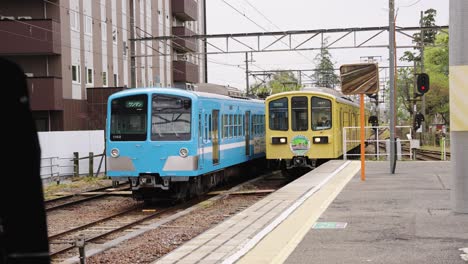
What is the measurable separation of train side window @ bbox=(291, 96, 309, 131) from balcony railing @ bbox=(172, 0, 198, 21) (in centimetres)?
2809

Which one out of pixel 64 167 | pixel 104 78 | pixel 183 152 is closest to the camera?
pixel 183 152

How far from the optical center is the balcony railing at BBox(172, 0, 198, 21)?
164 ft

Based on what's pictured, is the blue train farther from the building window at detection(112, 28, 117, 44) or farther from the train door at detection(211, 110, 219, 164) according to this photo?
the building window at detection(112, 28, 117, 44)

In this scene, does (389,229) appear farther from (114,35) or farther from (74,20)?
(114,35)

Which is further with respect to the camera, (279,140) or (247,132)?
(247,132)

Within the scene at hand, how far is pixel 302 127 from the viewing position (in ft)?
77.2

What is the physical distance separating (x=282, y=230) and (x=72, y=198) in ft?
37.1

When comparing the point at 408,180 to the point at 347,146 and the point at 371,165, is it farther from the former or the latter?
the point at 347,146

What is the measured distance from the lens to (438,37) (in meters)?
61.4

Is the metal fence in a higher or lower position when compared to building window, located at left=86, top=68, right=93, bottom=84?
lower

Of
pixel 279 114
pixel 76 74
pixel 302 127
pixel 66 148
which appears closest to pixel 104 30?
pixel 76 74

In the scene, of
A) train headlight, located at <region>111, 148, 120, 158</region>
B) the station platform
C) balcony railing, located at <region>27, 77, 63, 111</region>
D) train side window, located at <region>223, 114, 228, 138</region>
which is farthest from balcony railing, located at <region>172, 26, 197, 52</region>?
the station platform

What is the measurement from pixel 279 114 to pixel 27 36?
38.8 ft

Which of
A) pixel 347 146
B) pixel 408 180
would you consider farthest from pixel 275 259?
pixel 347 146
